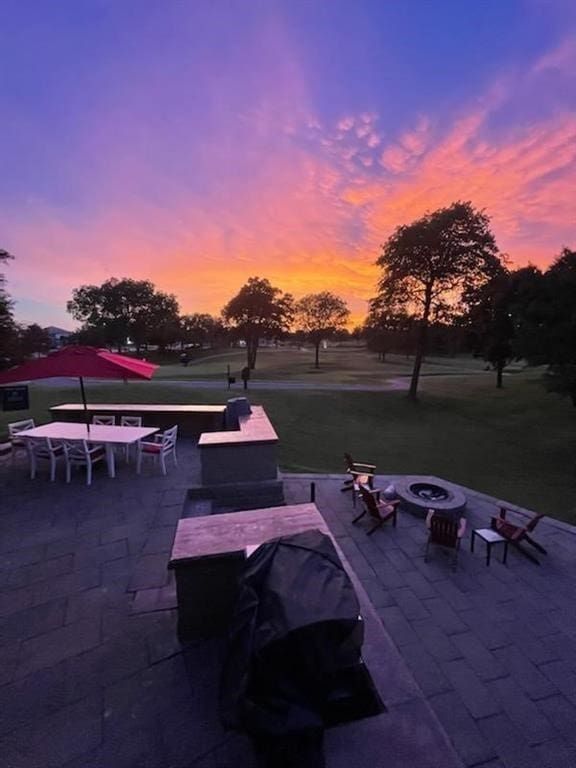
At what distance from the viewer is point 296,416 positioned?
1784 centimetres

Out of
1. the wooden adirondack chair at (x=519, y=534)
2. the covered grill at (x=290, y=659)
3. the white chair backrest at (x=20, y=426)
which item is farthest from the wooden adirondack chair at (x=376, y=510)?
the white chair backrest at (x=20, y=426)

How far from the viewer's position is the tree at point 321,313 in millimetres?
46906

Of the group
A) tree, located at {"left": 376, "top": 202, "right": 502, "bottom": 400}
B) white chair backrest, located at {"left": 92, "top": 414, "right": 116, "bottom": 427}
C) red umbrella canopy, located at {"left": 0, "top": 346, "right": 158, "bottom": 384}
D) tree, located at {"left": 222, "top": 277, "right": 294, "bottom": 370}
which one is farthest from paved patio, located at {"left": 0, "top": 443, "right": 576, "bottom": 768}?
tree, located at {"left": 222, "top": 277, "right": 294, "bottom": 370}

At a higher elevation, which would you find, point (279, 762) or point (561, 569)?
point (279, 762)

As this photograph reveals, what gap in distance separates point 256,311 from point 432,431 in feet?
86.5

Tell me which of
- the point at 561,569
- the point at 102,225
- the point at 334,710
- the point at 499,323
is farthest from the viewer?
the point at 499,323

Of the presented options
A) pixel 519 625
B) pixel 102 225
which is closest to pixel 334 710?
pixel 519 625

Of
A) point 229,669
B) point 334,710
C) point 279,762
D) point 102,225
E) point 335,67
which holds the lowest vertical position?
point 334,710

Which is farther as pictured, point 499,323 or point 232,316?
point 232,316

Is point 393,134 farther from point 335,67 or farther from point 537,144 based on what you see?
point 537,144

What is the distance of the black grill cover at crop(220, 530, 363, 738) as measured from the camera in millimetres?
1665

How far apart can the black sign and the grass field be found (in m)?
3.47

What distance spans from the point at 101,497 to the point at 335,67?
11.8 meters

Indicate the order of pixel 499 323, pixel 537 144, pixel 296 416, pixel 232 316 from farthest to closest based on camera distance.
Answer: pixel 232 316
pixel 499 323
pixel 296 416
pixel 537 144
